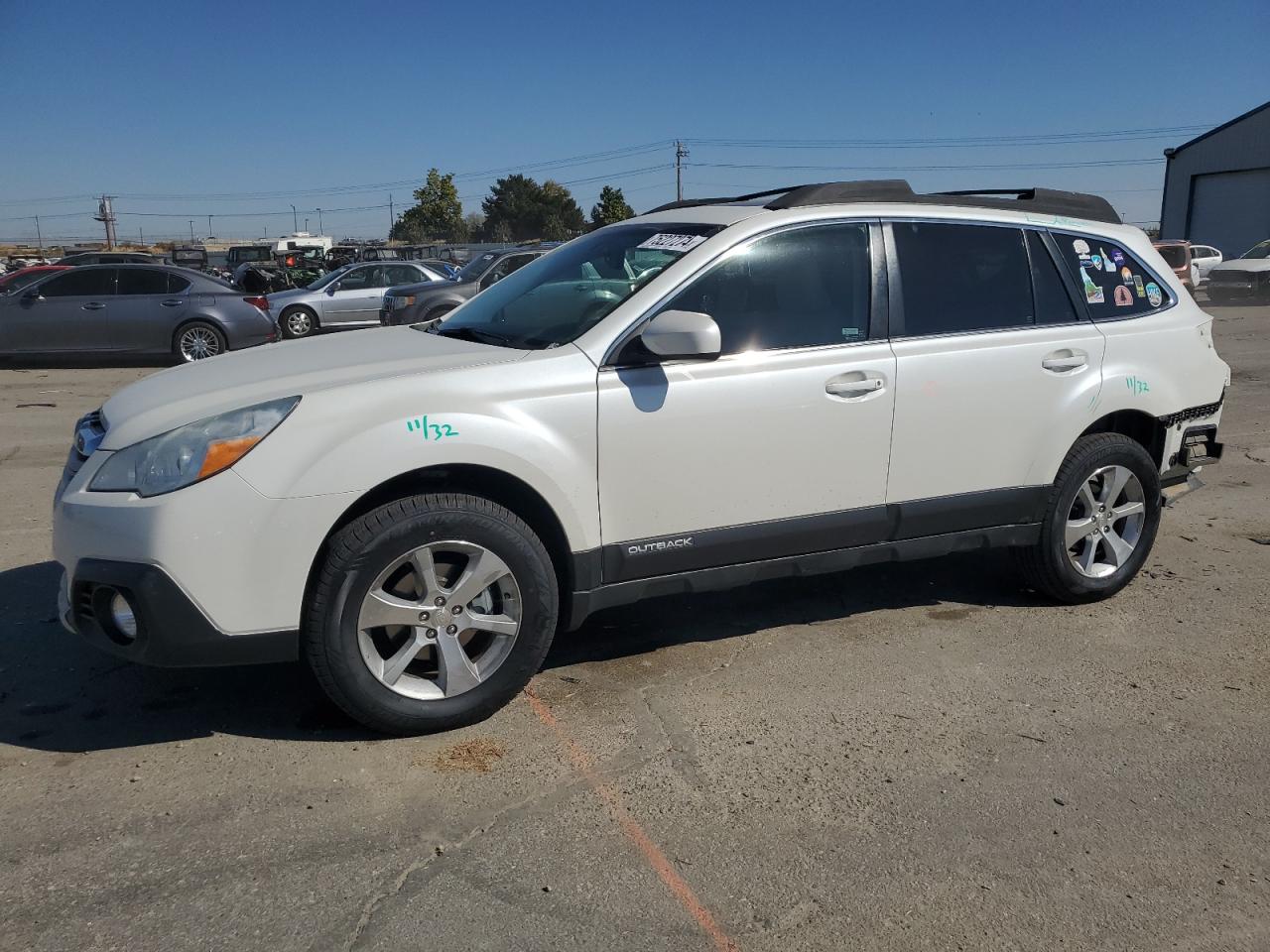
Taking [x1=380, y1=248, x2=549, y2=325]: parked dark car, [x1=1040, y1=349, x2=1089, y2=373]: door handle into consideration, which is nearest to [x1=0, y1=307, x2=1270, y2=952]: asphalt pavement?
[x1=1040, y1=349, x2=1089, y2=373]: door handle

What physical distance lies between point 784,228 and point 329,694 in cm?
243

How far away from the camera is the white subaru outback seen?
3312mm

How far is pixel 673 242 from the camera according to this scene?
13.9ft

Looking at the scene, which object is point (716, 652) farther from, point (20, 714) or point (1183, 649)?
point (20, 714)

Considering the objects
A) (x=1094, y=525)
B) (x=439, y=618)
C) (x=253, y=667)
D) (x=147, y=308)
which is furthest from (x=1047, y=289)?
(x=147, y=308)

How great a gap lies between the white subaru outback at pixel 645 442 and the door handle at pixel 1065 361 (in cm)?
1

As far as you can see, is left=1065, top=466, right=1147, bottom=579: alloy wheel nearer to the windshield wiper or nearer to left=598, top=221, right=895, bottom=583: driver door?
left=598, top=221, right=895, bottom=583: driver door

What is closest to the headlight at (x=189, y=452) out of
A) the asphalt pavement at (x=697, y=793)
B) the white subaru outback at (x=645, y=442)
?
the white subaru outback at (x=645, y=442)

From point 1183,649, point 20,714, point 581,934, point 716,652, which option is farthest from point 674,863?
point 1183,649

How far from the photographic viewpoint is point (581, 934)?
2.62m

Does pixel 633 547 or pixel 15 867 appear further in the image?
pixel 633 547

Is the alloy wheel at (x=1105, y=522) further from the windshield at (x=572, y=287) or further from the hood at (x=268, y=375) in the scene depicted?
the hood at (x=268, y=375)

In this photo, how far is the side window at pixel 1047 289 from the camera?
472 centimetres

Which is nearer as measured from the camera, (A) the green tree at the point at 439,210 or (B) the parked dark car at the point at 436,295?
(B) the parked dark car at the point at 436,295
